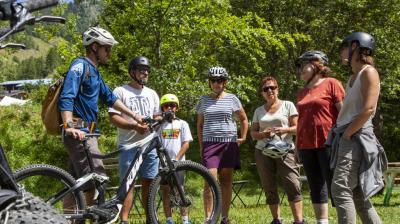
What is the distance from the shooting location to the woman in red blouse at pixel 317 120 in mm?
6156

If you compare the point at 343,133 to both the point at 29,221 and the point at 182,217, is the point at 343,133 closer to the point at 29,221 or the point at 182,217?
the point at 182,217

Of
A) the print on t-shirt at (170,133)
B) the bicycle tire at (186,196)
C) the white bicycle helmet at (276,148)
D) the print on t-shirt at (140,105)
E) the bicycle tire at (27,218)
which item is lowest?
the bicycle tire at (186,196)

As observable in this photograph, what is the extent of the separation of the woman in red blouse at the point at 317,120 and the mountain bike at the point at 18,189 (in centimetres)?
416

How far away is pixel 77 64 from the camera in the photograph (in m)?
5.61

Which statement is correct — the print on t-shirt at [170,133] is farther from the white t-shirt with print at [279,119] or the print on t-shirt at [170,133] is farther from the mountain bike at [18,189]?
the mountain bike at [18,189]

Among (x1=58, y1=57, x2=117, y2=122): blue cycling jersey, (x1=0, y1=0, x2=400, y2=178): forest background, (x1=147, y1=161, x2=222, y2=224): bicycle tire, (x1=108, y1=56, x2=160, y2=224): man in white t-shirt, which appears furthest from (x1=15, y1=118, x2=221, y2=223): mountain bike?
(x1=0, y1=0, x2=400, y2=178): forest background

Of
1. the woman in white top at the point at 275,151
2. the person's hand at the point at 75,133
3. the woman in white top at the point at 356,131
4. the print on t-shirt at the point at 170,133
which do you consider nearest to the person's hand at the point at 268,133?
the woman in white top at the point at 275,151

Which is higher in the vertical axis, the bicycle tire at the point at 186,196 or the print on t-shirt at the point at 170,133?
the print on t-shirt at the point at 170,133

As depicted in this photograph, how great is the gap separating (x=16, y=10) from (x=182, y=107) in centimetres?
1182

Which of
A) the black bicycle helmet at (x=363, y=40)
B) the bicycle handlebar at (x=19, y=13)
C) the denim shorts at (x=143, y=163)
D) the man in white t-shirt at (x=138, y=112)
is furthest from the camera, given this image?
the man in white t-shirt at (x=138, y=112)

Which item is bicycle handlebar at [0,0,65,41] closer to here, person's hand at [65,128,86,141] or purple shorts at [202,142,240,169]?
person's hand at [65,128,86,141]

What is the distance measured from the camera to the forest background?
41.5 feet

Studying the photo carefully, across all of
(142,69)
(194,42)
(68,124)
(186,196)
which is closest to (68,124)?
(68,124)

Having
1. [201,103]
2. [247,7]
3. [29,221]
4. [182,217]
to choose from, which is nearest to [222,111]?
[201,103]
